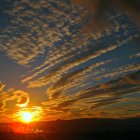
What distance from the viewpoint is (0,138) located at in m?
89.4

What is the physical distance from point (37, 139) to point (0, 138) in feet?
41.0

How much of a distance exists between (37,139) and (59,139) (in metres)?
9.58

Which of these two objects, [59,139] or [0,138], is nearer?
[0,138]

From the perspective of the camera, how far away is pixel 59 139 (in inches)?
3939

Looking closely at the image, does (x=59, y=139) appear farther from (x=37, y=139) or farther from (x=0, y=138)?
(x=0, y=138)

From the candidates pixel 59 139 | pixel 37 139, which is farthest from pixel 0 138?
pixel 59 139

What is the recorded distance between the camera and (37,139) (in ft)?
309

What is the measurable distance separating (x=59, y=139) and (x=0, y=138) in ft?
71.6
